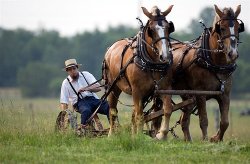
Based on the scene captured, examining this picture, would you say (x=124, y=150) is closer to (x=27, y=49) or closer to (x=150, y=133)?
(x=150, y=133)

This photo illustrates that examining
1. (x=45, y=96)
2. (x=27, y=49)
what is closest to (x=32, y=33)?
(x=27, y=49)

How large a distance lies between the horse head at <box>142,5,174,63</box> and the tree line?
6558 centimetres

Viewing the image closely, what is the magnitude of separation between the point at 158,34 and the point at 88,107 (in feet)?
9.03

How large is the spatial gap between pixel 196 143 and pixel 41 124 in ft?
10.6

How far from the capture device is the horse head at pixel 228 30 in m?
12.9

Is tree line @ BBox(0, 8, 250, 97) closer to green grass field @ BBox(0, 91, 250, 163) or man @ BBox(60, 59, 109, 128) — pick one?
man @ BBox(60, 59, 109, 128)

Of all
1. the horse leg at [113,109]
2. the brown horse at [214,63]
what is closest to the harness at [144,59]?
the brown horse at [214,63]

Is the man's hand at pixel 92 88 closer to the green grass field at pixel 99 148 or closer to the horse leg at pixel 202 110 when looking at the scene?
the green grass field at pixel 99 148

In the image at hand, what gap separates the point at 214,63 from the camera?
13.7m

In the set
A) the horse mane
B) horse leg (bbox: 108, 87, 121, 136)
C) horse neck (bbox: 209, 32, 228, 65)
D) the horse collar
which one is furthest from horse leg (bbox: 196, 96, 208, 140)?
the horse mane

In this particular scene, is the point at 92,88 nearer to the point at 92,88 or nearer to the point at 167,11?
the point at 92,88

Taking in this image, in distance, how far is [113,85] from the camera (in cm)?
1488

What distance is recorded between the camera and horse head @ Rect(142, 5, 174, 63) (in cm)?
1308

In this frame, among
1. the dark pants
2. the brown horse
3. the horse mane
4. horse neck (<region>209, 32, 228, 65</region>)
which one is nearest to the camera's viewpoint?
the brown horse
